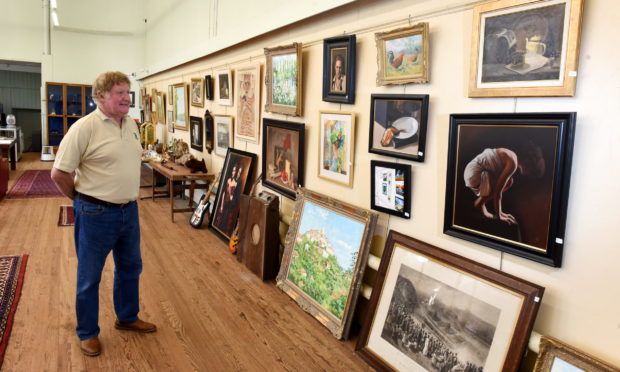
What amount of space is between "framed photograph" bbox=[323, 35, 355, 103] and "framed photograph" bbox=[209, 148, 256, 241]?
1.83 m

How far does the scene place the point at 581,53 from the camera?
6.96 ft

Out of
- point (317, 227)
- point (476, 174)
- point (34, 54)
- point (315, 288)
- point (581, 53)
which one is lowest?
point (315, 288)

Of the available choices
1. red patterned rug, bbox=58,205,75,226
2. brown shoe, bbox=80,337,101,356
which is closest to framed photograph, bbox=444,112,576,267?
brown shoe, bbox=80,337,101,356

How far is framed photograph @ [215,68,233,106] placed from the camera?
597cm

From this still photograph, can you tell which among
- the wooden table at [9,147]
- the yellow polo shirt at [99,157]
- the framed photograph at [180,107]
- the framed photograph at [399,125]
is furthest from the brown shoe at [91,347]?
the wooden table at [9,147]

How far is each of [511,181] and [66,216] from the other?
640cm

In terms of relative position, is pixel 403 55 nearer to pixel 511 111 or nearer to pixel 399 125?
pixel 399 125

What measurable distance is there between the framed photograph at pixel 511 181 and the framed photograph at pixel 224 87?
3.86 metres

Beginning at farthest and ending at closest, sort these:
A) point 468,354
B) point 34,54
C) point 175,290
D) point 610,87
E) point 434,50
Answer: point 34,54
point 175,290
point 434,50
point 468,354
point 610,87

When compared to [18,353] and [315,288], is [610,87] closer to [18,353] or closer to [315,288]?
[315,288]

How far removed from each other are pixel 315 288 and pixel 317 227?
502 mm

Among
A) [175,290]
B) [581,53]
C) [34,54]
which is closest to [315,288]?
[175,290]

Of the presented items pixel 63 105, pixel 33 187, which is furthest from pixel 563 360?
pixel 63 105

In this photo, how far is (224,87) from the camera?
6199 millimetres
